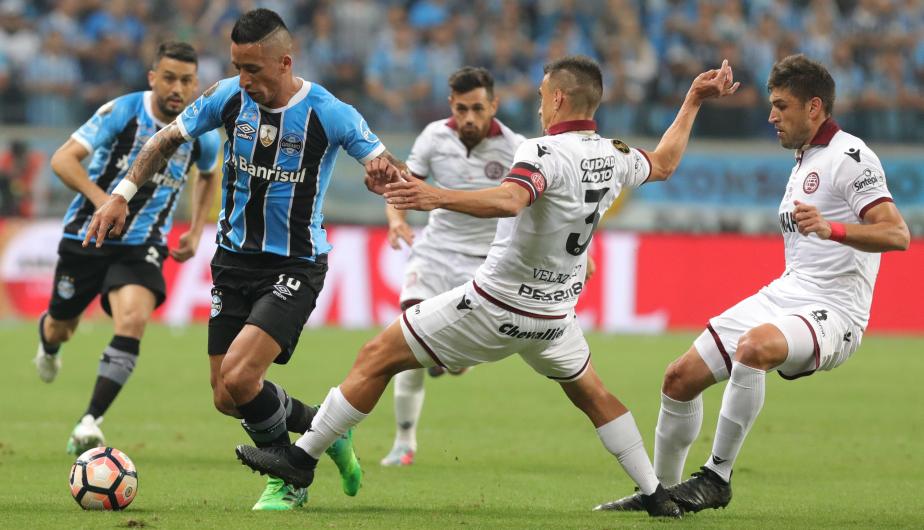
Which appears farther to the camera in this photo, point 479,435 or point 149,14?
point 149,14

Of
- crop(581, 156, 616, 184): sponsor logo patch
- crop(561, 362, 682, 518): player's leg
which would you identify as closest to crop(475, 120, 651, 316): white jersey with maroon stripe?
crop(581, 156, 616, 184): sponsor logo patch

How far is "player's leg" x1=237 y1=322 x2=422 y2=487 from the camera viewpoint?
7000 mm

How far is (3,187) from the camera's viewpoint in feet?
70.4

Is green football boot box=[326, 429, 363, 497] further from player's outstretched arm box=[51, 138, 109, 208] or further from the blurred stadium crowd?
the blurred stadium crowd

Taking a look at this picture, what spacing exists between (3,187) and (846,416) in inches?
559

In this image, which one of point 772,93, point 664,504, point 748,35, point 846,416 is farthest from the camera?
point 748,35

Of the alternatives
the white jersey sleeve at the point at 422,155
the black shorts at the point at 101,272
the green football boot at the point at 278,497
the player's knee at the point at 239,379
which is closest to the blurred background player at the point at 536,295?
the green football boot at the point at 278,497

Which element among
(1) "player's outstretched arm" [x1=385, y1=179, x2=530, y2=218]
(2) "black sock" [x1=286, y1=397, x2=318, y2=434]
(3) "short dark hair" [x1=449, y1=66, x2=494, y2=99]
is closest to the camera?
(1) "player's outstretched arm" [x1=385, y1=179, x2=530, y2=218]

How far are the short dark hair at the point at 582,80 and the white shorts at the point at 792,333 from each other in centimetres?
153

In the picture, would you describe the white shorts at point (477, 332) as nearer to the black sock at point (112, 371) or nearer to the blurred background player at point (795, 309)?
the blurred background player at point (795, 309)

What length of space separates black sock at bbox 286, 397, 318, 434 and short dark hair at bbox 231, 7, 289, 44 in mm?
2101

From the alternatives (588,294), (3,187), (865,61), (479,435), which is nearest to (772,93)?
(479,435)

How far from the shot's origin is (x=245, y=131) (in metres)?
7.36

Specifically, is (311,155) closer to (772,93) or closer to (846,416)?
(772,93)
